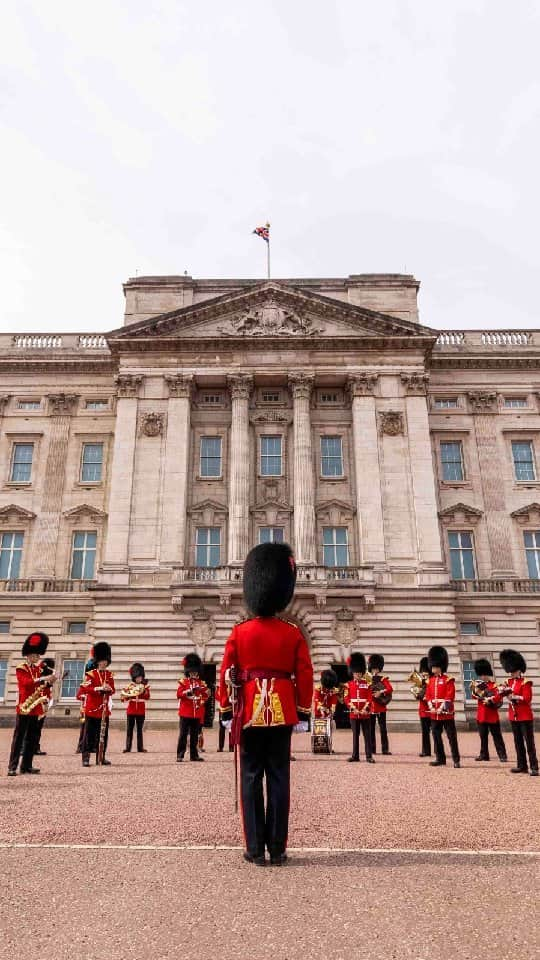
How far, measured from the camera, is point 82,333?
3562 cm

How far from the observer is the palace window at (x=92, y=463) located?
3319 cm

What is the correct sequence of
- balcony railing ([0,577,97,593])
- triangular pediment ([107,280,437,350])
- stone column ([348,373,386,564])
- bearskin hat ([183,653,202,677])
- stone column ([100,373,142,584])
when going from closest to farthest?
bearskin hat ([183,653,202,677]), stone column ([100,373,142,584]), stone column ([348,373,386,564]), balcony railing ([0,577,97,593]), triangular pediment ([107,280,437,350])

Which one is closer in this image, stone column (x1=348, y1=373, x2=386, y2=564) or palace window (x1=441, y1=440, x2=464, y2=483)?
stone column (x1=348, y1=373, x2=386, y2=564)

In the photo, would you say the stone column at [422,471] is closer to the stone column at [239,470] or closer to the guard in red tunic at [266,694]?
the stone column at [239,470]

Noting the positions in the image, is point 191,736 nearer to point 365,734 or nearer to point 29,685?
point 365,734

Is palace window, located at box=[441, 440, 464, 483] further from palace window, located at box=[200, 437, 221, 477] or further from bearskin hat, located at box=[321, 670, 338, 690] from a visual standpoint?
bearskin hat, located at box=[321, 670, 338, 690]

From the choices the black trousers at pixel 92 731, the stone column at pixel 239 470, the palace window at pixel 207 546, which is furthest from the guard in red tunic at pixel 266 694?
the palace window at pixel 207 546

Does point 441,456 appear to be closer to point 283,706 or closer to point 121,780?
point 121,780

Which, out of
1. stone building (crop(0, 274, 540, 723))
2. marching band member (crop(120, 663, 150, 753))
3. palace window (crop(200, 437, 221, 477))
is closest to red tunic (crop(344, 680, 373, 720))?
marching band member (crop(120, 663, 150, 753))

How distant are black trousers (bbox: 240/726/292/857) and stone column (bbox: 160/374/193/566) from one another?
914 inches

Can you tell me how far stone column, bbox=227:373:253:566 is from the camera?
1159 inches

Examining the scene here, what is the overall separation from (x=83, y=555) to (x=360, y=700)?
19756mm

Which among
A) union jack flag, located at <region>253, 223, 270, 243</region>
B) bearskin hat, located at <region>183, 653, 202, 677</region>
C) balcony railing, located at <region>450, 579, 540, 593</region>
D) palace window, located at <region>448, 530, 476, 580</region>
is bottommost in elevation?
bearskin hat, located at <region>183, 653, 202, 677</region>

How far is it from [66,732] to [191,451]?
1261 centimetres
